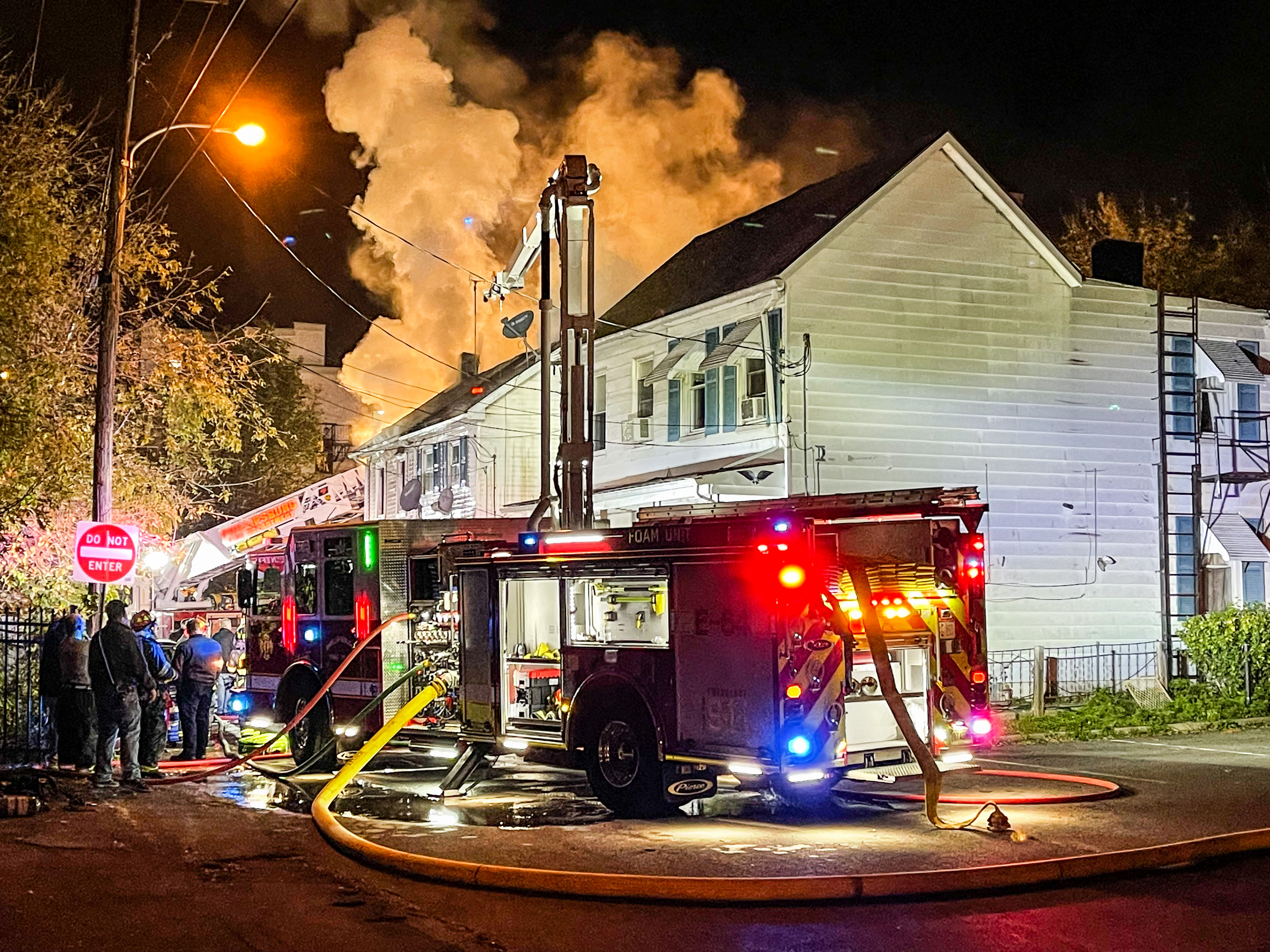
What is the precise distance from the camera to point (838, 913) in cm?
777

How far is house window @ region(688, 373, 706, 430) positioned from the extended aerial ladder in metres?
9.46

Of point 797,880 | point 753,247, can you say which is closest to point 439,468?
point 753,247

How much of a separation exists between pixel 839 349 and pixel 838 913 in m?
16.2

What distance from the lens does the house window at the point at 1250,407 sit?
25.8 metres

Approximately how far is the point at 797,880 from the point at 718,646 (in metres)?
2.56

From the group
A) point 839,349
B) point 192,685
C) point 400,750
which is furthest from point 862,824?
point 839,349

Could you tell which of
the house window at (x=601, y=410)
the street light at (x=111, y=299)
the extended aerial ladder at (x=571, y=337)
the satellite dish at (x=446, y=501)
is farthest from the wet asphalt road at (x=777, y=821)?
the satellite dish at (x=446, y=501)

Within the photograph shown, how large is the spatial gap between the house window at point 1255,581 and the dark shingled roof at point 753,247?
31.3 feet

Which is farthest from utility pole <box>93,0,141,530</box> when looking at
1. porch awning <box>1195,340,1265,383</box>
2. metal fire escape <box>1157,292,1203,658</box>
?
porch awning <box>1195,340,1265,383</box>

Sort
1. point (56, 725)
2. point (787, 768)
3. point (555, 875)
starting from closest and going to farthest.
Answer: point (555, 875) < point (787, 768) < point (56, 725)

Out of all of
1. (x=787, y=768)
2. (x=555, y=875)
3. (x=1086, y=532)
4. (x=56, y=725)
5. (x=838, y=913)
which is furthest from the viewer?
(x=1086, y=532)

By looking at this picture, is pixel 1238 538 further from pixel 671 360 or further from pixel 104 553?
pixel 104 553

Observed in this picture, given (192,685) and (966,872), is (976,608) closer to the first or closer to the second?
(966,872)

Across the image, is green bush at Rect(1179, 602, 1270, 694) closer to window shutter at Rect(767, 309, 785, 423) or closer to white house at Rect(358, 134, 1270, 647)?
white house at Rect(358, 134, 1270, 647)
